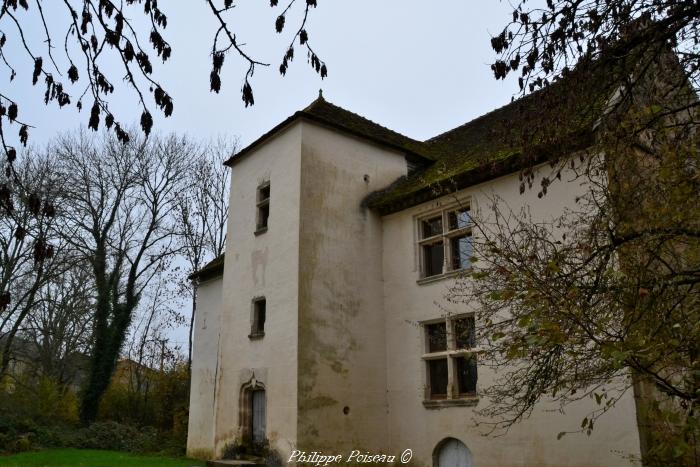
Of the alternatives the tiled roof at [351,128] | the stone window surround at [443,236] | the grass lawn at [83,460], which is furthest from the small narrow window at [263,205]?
the grass lawn at [83,460]

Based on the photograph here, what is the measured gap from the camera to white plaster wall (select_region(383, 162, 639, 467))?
1008 cm

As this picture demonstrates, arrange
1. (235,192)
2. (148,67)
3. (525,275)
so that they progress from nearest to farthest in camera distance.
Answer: (148,67) → (525,275) → (235,192)

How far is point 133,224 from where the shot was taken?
91.6 ft

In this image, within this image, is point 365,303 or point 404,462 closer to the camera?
point 404,462

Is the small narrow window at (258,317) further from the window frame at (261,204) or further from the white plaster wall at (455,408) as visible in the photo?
the white plaster wall at (455,408)

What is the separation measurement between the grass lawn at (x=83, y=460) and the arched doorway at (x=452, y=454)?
253 inches

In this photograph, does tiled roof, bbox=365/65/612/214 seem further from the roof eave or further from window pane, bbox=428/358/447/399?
window pane, bbox=428/358/447/399

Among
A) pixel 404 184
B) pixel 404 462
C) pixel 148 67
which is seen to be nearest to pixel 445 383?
pixel 404 462

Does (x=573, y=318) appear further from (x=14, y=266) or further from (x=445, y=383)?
(x=14, y=266)

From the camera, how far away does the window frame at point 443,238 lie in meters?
13.4

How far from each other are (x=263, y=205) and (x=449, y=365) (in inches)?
257

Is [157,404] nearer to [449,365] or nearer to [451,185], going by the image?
[449,365]

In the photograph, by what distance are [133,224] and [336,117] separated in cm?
1558

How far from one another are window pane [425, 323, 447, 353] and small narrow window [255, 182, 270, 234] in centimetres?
514
